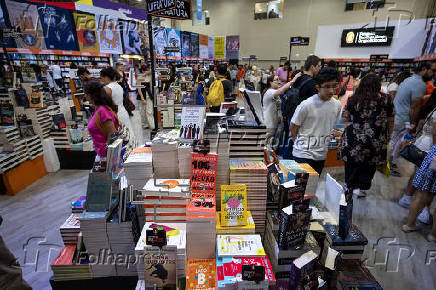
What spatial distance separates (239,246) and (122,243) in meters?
0.90

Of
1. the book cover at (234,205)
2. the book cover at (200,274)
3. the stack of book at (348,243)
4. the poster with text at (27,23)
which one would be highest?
the poster with text at (27,23)

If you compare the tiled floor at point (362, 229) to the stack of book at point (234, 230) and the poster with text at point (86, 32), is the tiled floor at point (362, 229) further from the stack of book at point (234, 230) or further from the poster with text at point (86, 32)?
the poster with text at point (86, 32)

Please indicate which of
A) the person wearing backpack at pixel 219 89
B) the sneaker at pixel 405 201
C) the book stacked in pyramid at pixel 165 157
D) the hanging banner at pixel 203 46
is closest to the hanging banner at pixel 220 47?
the hanging banner at pixel 203 46

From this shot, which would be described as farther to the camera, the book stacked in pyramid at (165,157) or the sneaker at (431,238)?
the sneaker at (431,238)

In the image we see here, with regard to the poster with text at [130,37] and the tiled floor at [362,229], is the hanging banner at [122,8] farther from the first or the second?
the tiled floor at [362,229]

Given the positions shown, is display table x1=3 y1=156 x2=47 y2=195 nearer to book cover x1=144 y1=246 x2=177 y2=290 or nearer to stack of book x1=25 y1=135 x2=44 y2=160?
stack of book x1=25 y1=135 x2=44 y2=160

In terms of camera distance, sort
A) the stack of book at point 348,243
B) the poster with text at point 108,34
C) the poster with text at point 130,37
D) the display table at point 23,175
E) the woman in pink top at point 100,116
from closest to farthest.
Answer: the stack of book at point 348,243, the woman in pink top at point 100,116, the display table at point 23,175, the poster with text at point 108,34, the poster with text at point 130,37

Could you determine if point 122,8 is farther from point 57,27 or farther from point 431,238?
point 431,238

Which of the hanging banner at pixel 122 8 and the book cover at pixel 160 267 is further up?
the hanging banner at pixel 122 8

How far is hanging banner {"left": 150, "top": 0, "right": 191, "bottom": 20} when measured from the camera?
2.24 meters

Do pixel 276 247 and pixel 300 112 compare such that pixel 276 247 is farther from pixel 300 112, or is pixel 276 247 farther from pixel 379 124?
pixel 379 124

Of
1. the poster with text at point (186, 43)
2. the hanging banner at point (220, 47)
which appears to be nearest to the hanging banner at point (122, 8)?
the poster with text at point (186, 43)

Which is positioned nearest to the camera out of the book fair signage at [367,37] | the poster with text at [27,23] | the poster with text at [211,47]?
the poster with text at [27,23]

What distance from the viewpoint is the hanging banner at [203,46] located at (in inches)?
668
